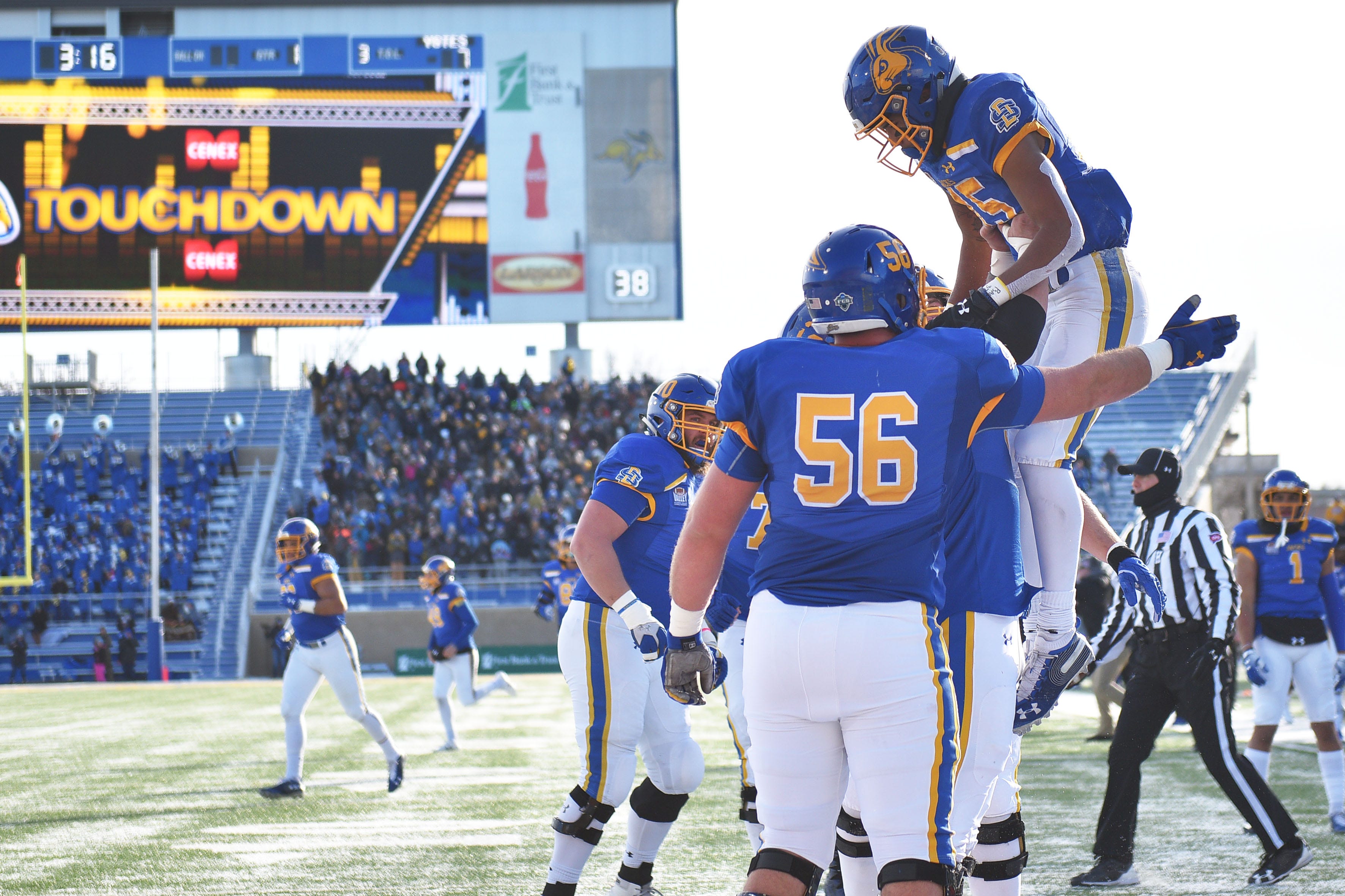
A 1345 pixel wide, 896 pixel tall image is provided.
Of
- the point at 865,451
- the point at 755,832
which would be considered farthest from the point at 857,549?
the point at 755,832

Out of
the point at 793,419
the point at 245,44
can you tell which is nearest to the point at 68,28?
the point at 245,44

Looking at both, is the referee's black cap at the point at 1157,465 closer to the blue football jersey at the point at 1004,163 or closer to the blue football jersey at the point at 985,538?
the blue football jersey at the point at 1004,163

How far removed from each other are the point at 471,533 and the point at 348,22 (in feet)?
44.0

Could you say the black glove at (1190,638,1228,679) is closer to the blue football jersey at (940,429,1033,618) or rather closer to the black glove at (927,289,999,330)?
the blue football jersey at (940,429,1033,618)

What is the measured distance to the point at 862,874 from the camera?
4.18 meters

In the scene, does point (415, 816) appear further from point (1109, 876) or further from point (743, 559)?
point (1109, 876)

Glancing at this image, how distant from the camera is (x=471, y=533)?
2911 cm

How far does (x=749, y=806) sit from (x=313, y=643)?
18.4 ft

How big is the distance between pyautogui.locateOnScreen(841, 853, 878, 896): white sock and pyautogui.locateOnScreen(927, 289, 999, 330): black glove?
5.22 ft

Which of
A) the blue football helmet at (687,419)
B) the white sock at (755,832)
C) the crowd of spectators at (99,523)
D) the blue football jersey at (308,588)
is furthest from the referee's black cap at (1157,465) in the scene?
the crowd of spectators at (99,523)

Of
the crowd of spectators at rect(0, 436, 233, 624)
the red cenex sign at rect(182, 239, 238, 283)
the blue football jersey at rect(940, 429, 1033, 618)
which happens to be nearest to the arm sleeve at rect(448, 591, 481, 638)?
the blue football jersey at rect(940, 429, 1033, 618)

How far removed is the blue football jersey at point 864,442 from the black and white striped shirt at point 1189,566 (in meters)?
3.57

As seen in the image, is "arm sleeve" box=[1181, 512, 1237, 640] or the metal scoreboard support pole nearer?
"arm sleeve" box=[1181, 512, 1237, 640]

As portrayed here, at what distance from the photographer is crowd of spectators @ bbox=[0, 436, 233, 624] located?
2745 centimetres
